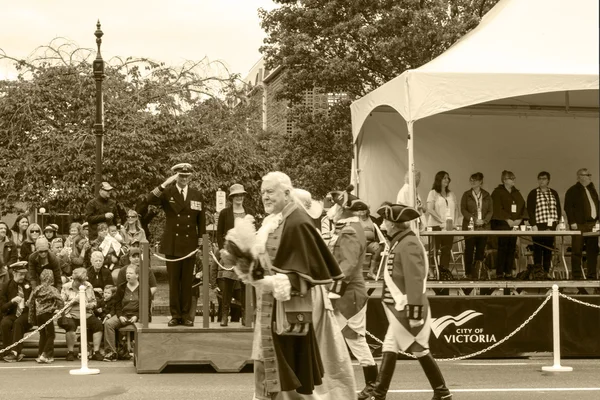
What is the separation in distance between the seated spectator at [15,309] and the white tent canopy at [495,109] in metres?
5.56

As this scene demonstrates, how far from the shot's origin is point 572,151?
19.0 metres

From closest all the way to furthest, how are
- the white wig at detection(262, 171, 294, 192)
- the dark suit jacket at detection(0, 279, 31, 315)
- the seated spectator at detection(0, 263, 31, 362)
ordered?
the white wig at detection(262, 171, 294, 192) → the seated spectator at detection(0, 263, 31, 362) → the dark suit jacket at detection(0, 279, 31, 315)

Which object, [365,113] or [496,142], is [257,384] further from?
[496,142]

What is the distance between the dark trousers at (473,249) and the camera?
16500mm

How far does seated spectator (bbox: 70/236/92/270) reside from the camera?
53.9 ft

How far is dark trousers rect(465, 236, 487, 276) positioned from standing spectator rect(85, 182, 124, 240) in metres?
5.48

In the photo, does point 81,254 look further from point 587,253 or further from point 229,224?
point 587,253

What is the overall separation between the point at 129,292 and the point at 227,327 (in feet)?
7.00

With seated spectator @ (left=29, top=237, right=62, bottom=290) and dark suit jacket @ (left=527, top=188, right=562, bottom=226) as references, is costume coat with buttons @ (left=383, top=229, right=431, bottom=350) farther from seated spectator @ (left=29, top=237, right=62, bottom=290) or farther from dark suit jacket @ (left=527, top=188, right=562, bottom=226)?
dark suit jacket @ (left=527, top=188, right=562, bottom=226)

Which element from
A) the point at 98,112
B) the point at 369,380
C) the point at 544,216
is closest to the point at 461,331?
the point at 544,216

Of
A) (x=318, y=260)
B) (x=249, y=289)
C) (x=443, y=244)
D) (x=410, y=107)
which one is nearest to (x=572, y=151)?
(x=443, y=244)

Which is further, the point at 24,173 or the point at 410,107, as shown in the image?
the point at 24,173

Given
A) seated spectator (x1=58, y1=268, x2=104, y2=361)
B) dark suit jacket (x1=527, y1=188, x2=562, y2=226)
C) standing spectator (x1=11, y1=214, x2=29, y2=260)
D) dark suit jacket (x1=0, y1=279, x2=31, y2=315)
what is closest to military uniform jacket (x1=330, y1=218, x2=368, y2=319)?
seated spectator (x1=58, y1=268, x2=104, y2=361)

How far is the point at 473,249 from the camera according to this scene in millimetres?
16641
